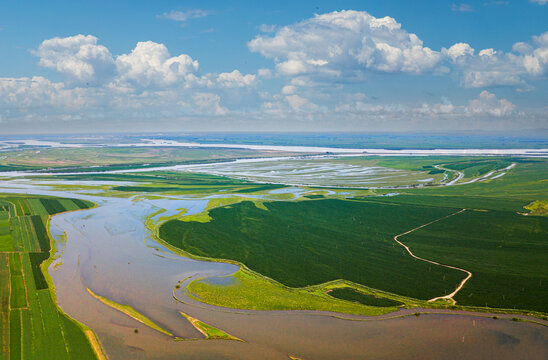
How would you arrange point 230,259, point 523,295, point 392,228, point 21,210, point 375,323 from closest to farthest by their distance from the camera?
point 375,323 < point 523,295 < point 230,259 < point 392,228 < point 21,210

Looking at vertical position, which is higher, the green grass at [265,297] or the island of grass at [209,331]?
the green grass at [265,297]

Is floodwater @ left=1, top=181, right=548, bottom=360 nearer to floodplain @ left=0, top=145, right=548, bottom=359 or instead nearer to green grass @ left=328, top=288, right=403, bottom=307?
floodplain @ left=0, top=145, right=548, bottom=359

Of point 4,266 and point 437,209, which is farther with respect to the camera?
point 437,209

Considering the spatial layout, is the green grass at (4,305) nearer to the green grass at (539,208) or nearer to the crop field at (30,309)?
the crop field at (30,309)

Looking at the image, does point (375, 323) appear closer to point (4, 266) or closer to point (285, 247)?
point (285, 247)

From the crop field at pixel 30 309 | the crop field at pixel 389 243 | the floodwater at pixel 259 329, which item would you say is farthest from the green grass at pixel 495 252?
the crop field at pixel 30 309

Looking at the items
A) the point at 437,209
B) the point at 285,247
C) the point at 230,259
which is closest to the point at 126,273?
the point at 230,259

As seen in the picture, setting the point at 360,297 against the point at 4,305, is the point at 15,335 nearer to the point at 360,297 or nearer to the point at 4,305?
the point at 4,305
